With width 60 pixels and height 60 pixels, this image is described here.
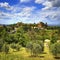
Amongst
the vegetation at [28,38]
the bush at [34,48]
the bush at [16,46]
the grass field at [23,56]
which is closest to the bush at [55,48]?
the vegetation at [28,38]

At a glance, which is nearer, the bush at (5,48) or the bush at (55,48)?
the bush at (55,48)

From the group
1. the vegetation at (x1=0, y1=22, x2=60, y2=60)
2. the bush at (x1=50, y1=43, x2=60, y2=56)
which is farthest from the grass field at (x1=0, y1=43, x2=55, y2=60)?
the bush at (x1=50, y1=43, x2=60, y2=56)

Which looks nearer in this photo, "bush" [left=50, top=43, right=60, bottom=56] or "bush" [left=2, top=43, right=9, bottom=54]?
"bush" [left=50, top=43, right=60, bottom=56]

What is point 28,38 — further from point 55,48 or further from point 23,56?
point 55,48

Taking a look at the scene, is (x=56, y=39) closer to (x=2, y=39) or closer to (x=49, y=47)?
(x=49, y=47)

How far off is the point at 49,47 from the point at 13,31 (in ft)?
4.58

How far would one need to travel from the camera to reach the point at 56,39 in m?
6.32

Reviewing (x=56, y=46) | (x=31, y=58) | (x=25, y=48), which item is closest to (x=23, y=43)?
(x=25, y=48)

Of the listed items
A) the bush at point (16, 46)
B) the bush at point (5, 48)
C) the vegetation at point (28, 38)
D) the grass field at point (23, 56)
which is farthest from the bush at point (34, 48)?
the bush at point (5, 48)

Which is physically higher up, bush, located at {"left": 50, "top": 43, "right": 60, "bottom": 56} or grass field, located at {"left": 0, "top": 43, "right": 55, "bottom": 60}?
bush, located at {"left": 50, "top": 43, "right": 60, "bottom": 56}

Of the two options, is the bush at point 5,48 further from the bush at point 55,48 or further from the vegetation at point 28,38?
the bush at point 55,48

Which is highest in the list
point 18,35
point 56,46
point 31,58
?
point 18,35

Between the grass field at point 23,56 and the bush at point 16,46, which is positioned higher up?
the bush at point 16,46

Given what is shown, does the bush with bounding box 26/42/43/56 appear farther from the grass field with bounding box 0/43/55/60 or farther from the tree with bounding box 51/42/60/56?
the tree with bounding box 51/42/60/56
